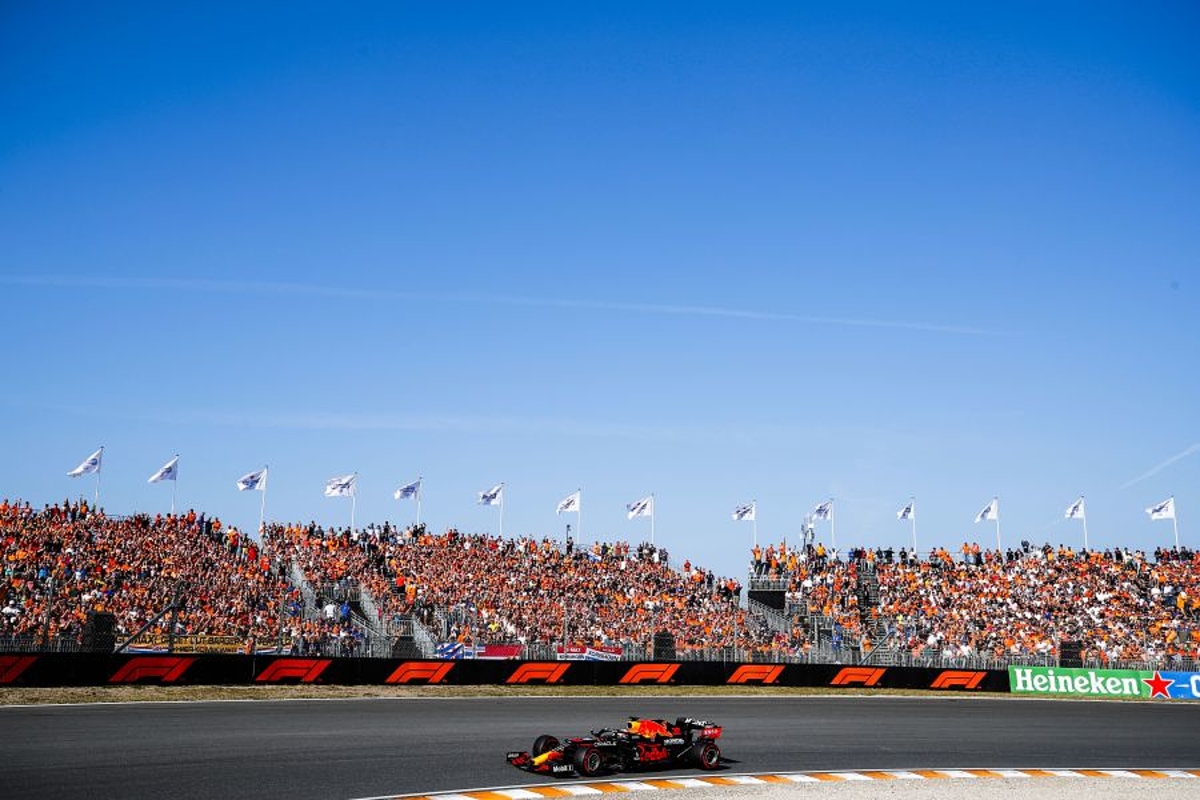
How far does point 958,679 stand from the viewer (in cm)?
3453

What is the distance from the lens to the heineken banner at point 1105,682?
33.5 metres

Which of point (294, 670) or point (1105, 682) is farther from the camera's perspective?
point (1105, 682)

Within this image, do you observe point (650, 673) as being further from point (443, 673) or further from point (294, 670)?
point (294, 670)

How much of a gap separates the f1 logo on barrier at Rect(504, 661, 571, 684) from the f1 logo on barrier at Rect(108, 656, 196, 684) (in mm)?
8594

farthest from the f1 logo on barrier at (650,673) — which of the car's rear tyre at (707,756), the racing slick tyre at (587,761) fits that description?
the racing slick tyre at (587,761)

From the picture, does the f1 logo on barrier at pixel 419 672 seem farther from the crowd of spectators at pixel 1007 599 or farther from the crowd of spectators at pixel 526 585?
the crowd of spectators at pixel 1007 599

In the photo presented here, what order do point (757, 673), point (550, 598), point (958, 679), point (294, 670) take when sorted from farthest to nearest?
point (550, 598), point (958, 679), point (757, 673), point (294, 670)

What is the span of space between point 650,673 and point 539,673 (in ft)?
11.6

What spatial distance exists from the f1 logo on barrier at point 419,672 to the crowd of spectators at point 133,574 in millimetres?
3752

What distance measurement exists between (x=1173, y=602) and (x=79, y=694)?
1521 inches

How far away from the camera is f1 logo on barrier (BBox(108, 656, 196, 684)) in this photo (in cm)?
2464

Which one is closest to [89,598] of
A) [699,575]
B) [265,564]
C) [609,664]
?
[265,564]

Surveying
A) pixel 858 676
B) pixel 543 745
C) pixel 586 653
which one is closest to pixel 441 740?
pixel 543 745

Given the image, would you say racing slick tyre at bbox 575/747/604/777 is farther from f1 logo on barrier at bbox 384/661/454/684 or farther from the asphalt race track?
f1 logo on barrier at bbox 384/661/454/684
